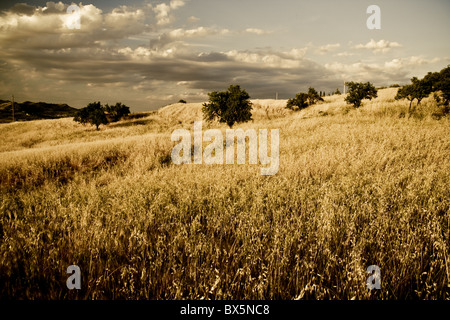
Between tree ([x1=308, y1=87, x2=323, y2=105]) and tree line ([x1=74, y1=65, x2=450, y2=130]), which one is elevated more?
tree ([x1=308, y1=87, x2=323, y2=105])

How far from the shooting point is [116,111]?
4706 cm

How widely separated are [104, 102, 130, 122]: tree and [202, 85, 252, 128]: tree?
94.4 feet

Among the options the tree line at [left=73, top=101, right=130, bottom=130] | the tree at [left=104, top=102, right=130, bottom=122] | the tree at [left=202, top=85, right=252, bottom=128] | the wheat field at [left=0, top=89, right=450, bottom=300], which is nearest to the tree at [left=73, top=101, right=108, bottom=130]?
the tree line at [left=73, top=101, right=130, bottom=130]

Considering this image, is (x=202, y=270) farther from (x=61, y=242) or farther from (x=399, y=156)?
(x=399, y=156)

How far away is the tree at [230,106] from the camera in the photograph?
25375mm

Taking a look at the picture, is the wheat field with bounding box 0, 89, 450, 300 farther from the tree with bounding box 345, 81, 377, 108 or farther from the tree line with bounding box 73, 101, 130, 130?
the tree line with bounding box 73, 101, 130, 130

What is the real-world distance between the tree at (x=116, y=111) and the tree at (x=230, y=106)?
28773 mm

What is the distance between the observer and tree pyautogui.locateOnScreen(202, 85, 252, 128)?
25.4m
